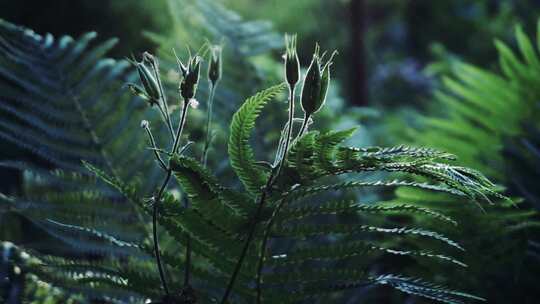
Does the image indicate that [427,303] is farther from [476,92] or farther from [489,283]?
[476,92]

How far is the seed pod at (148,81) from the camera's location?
0.48 metres

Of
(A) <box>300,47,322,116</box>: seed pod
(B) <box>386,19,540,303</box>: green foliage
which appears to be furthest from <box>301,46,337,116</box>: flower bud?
(B) <box>386,19,540,303</box>: green foliage

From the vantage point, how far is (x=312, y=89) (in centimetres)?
46

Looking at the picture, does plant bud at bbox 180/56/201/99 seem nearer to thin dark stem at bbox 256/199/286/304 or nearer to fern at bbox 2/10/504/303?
fern at bbox 2/10/504/303

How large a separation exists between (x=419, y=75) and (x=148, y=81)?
2885 mm

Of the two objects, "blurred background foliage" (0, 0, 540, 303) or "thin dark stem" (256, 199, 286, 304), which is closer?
"thin dark stem" (256, 199, 286, 304)

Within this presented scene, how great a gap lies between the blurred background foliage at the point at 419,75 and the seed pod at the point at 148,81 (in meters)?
0.02

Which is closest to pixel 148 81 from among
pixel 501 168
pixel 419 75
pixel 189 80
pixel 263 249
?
pixel 189 80

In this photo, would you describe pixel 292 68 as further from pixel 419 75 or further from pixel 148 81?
pixel 419 75

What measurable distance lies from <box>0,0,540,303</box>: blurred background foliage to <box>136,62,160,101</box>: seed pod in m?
0.02

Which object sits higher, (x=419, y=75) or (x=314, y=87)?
(x=419, y=75)

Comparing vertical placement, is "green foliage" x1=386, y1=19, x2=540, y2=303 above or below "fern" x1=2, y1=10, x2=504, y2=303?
above

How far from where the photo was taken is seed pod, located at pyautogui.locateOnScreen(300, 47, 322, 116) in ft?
1.49

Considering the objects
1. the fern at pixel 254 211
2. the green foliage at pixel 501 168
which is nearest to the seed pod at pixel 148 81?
the fern at pixel 254 211
